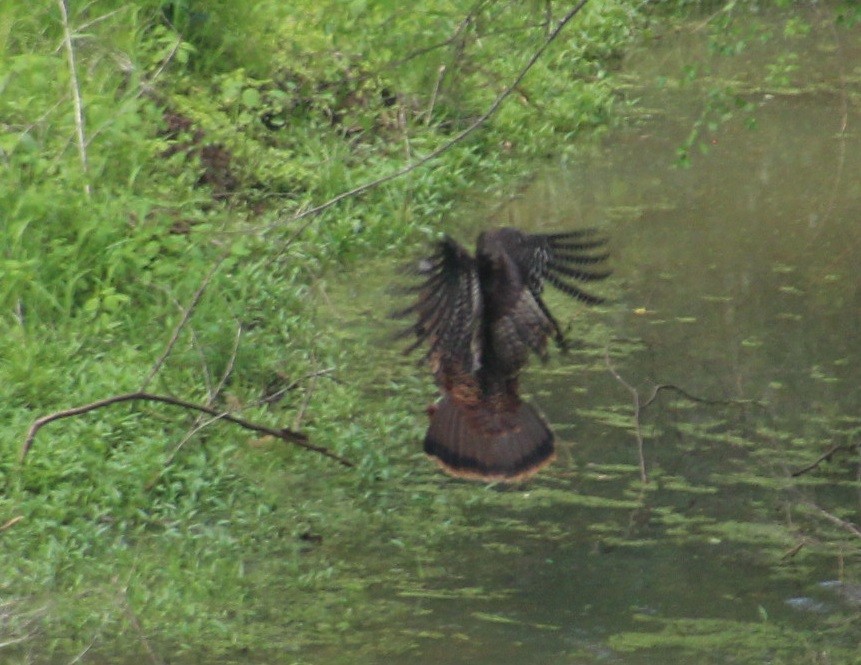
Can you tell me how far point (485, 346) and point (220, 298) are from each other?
4.91 ft

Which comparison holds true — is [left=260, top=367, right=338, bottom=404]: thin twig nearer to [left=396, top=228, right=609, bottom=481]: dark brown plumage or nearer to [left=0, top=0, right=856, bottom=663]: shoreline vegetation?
[left=0, top=0, right=856, bottom=663]: shoreline vegetation

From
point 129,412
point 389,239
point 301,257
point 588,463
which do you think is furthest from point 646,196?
point 129,412

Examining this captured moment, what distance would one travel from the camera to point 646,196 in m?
8.51

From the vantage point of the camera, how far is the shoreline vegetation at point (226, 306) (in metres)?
5.04

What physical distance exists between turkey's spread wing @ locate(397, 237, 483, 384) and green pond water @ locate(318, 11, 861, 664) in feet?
2.21

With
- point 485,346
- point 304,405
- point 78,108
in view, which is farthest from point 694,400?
point 78,108

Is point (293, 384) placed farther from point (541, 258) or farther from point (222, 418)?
point (541, 258)

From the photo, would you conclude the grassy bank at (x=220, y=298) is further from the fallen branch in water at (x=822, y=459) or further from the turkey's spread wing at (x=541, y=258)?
the fallen branch in water at (x=822, y=459)

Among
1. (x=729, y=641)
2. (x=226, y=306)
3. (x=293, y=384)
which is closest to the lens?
(x=729, y=641)

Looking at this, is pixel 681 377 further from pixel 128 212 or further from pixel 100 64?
pixel 100 64

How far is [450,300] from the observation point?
17.6 ft

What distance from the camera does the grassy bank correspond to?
5.08 meters

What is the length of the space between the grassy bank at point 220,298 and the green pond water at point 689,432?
289mm

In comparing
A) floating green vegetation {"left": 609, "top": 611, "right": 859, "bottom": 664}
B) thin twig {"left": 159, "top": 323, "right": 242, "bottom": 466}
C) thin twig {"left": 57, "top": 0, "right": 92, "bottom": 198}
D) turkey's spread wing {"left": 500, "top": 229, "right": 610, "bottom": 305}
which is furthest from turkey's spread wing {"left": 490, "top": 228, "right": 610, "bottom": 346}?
thin twig {"left": 57, "top": 0, "right": 92, "bottom": 198}
